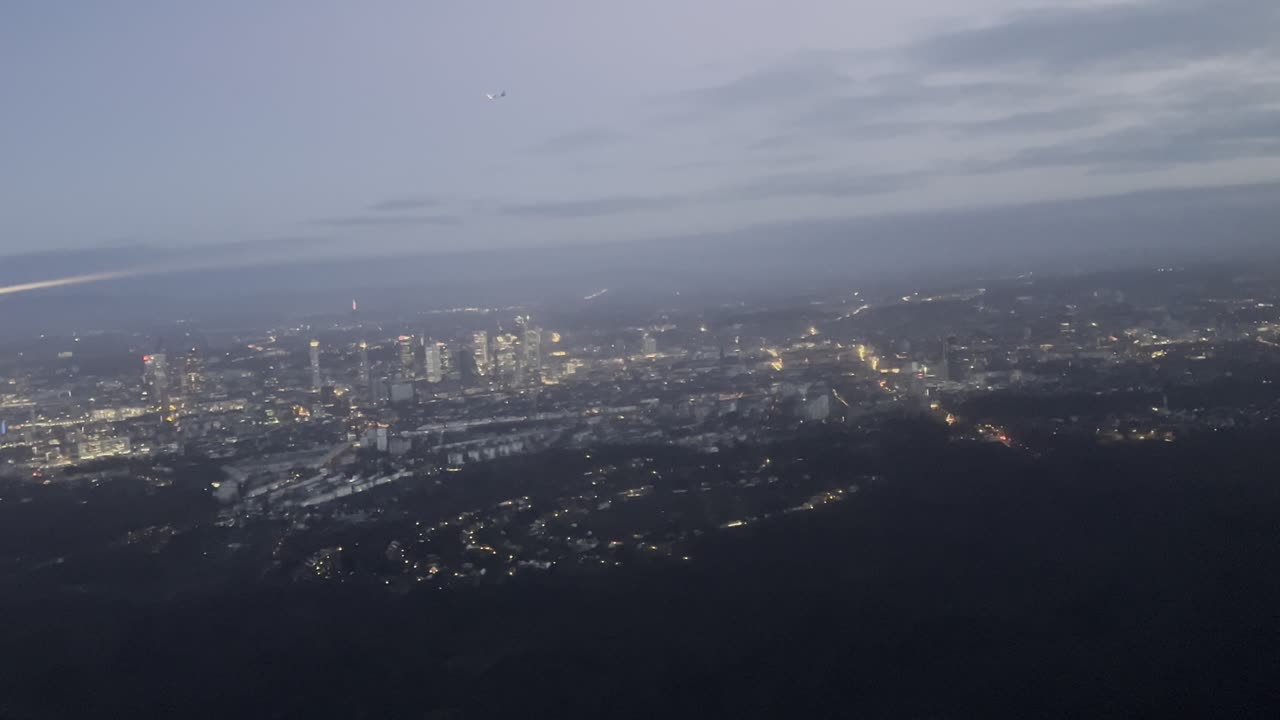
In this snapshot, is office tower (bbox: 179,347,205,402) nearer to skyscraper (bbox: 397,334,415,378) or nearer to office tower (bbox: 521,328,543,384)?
skyscraper (bbox: 397,334,415,378)

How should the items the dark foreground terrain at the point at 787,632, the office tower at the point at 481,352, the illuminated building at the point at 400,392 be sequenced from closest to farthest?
the dark foreground terrain at the point at 787,632 → the illuminated building at the point at 400,392 → the office tower at the point at 481,352

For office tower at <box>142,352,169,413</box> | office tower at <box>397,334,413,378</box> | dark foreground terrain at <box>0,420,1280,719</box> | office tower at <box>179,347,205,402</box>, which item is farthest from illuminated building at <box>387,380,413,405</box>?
dark foreground terrain at <box>0,420,1280,719</box>

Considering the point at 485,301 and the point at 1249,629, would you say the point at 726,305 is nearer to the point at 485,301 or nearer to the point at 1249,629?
the point at 485,301

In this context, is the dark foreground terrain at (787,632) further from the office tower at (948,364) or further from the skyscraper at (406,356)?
the skyscraper at (406,356)

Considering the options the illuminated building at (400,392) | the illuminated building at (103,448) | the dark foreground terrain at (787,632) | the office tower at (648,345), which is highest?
the office tower at (648,345)

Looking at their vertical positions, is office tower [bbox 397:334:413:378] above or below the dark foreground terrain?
above

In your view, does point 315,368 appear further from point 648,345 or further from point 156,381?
point 648,345

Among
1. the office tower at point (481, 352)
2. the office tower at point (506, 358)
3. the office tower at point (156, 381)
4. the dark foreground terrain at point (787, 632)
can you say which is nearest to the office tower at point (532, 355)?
the office tower at point (506, 358)
